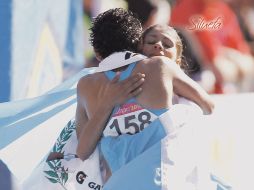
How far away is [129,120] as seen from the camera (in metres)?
2.36

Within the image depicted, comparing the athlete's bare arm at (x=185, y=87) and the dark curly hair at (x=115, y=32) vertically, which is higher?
the dark curly hair at (x=115, y=32)

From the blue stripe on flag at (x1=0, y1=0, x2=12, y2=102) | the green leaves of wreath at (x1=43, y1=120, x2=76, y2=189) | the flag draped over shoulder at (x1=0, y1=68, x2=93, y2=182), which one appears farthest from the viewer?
the blue stripe on flag at (x1=0, y1=0, x2=12, y2=102)

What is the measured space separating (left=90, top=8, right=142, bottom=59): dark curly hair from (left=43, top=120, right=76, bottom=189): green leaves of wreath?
40 cm

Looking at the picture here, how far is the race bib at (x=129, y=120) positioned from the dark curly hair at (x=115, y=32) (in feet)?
0.79

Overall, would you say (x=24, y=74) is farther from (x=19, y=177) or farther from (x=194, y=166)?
(x=194, y=166)

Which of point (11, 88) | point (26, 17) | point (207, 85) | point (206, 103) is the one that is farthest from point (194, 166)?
point (207, 85)

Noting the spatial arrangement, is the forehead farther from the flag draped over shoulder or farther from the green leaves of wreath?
the flag draped over shoulder

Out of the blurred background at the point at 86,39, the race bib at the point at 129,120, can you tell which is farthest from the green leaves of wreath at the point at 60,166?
the blurred background at the point at 86,39

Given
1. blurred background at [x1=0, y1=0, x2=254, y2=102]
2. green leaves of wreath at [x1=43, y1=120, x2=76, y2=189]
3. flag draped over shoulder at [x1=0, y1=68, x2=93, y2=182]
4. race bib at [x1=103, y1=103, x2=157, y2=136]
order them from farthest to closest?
blurred background at [x1=0, y1=0, x2=254, y2=102]
flag draped over shoulder at [x1=0, y1=68, x2=93, y2=182]
green leaves of wreath at [x1=43, y1=120, x2=76, y2=189]
race bib at [x1=103, y1=103, x2=157, y2=136]

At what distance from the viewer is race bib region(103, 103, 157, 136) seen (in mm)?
2340

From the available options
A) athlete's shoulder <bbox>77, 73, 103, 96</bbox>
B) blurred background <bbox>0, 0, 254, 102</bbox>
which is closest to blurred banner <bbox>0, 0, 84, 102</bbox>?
blurred background <bbox>0, 0, 254, 102</bbox>

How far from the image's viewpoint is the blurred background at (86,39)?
358 centimetres

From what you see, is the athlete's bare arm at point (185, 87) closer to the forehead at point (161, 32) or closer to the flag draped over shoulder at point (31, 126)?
the forehead at point (161, 32)

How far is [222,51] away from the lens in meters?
6.33
